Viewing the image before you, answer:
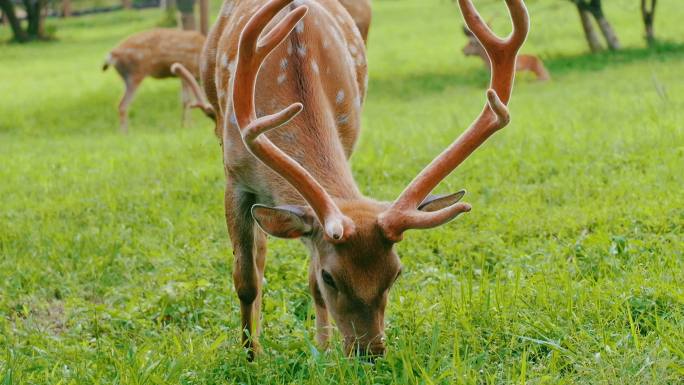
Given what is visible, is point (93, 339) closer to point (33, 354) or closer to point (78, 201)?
point (33, 354)

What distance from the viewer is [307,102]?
4133mm

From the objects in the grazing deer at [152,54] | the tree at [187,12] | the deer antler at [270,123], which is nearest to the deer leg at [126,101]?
the grazing deer at [152,54]

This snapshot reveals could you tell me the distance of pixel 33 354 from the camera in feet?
13.8

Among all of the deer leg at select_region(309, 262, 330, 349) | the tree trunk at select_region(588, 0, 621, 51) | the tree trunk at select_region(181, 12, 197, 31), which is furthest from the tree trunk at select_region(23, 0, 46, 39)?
the deer leg at select_region(309, 262, 330, 349)

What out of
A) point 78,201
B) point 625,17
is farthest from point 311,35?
point 625,17

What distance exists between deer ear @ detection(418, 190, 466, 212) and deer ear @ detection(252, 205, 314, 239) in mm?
428

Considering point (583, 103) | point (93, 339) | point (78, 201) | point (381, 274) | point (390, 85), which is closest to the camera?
point (381, 274)

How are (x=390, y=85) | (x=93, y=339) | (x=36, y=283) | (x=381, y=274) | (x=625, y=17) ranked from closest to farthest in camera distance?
(x=381, y=274) < (x=93, y=339) < (x=36, y=283) < (x=390, y=85) < (x=625, y=17)

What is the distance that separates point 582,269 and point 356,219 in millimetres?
1698

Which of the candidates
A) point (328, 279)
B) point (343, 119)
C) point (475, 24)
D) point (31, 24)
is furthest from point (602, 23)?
point (31, 24)

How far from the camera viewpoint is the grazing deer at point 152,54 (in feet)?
47.5

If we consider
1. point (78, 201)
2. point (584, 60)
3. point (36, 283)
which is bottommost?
point (584, 60)

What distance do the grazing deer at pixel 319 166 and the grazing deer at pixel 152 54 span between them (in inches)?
384

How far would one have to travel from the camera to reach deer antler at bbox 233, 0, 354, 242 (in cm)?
339
